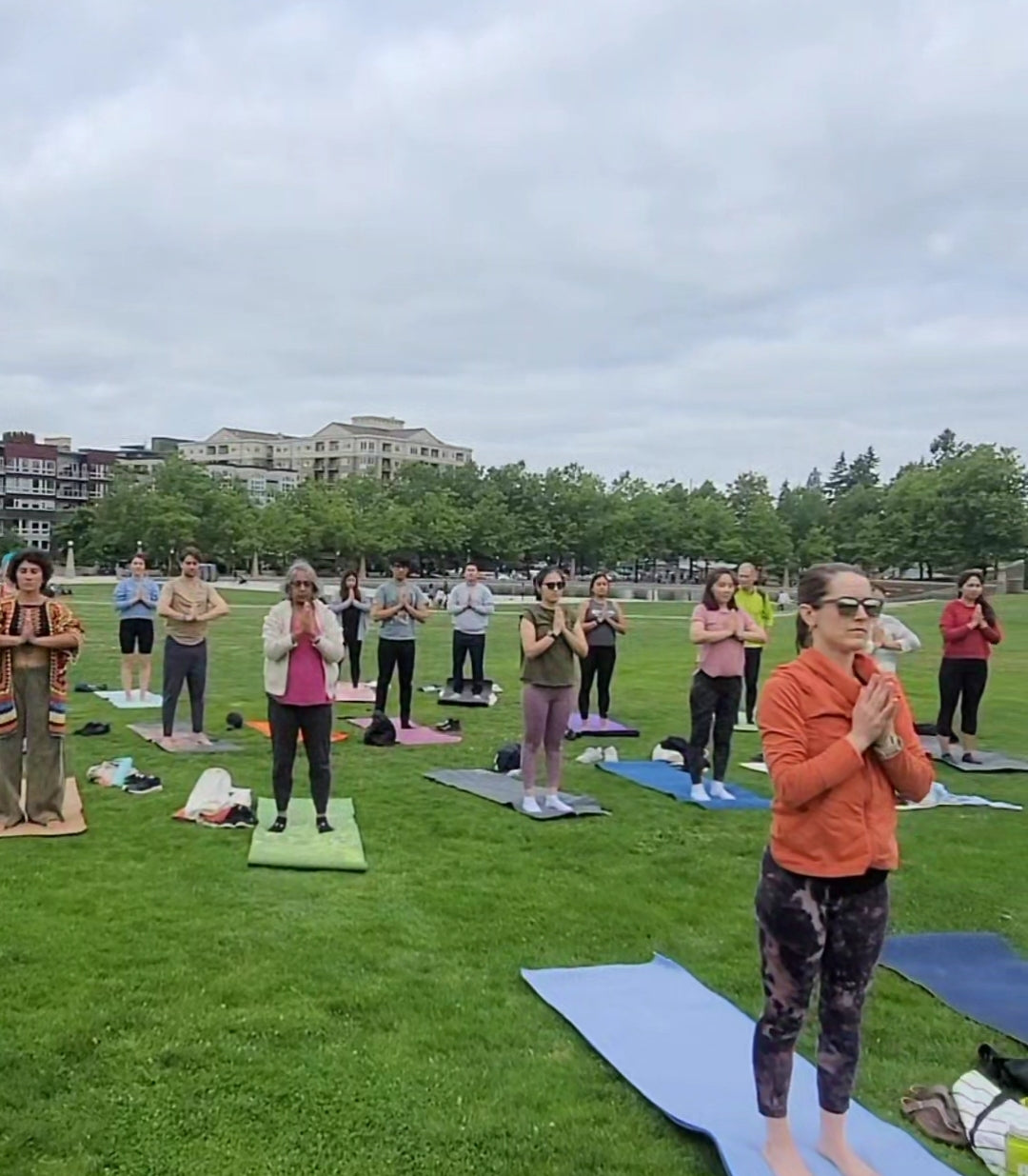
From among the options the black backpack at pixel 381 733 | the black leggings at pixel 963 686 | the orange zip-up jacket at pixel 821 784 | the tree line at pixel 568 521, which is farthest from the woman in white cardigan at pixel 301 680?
the tree line at pixel 568 521

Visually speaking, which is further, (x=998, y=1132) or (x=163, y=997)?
(x=163, y=997)

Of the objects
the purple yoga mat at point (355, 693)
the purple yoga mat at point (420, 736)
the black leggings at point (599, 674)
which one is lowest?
the purple yoga mat at point (355, 693)

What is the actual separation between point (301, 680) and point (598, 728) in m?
5.20

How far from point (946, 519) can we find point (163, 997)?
6708cm

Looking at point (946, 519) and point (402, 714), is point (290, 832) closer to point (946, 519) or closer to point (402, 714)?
point (402, 714)

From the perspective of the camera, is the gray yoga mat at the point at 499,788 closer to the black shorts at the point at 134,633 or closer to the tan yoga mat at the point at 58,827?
the tan yoga mat at the point at 58,827

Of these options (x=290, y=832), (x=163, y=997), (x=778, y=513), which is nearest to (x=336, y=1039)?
(x=163, y=997)

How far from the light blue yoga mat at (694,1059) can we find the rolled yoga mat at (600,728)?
20.9 feet

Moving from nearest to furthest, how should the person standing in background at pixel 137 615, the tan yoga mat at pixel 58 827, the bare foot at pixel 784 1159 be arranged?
the bare foot at pixel 784 1159 < the tan yoga mat at pixel 58 827 < the person standing in background at pixel 137 615

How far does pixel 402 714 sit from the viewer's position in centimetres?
1129

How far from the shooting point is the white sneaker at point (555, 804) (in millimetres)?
7723

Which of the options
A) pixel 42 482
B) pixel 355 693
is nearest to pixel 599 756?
pixel 355 693

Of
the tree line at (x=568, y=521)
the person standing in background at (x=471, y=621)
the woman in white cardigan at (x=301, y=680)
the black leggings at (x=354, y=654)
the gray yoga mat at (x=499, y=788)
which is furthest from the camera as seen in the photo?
the tree line at (x=568, y=521)

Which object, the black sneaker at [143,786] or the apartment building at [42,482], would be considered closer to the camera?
the black sneaker at [143,786]
